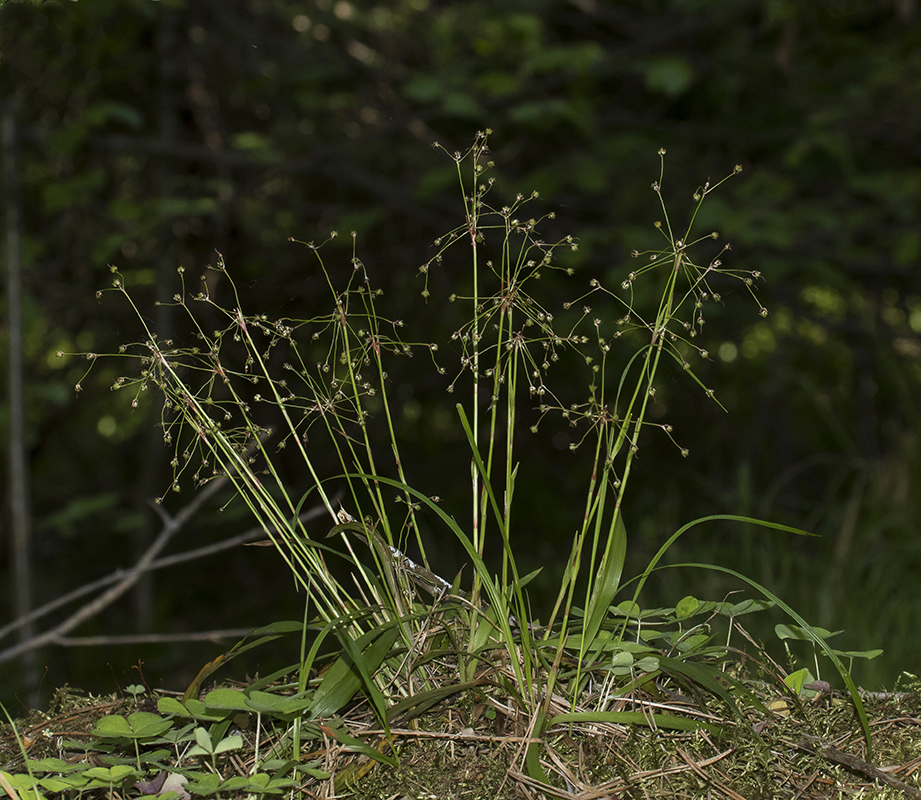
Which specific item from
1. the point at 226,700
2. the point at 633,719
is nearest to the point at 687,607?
the point at 633,719

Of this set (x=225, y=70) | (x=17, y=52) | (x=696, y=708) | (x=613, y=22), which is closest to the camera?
(x=696, y=708)

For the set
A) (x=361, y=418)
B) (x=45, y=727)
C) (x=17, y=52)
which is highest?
(x=17, y=52)

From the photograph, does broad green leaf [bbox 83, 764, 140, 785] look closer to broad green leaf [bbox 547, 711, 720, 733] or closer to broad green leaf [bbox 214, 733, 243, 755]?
broad green leaf [bbox 214, 733, 243, 755]

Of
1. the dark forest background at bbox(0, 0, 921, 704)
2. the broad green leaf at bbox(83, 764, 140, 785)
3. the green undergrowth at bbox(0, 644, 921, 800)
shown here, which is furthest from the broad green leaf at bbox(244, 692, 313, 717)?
the dark forest background at bbox(0, 0, 921, 704)

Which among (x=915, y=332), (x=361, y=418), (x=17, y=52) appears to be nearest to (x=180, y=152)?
(x=17, y=52)

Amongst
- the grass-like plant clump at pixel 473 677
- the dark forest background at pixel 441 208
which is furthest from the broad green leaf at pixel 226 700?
the dark forest background at pixel 441 208

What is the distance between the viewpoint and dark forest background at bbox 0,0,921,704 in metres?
2.35

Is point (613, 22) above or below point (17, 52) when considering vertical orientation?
above

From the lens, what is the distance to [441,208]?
9.27 ft

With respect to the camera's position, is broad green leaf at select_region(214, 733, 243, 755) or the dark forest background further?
the dark forest background

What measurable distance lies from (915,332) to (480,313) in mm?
2610

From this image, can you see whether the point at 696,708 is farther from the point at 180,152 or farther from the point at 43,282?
the point at 43,282

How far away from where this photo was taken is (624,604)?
86 centimetres

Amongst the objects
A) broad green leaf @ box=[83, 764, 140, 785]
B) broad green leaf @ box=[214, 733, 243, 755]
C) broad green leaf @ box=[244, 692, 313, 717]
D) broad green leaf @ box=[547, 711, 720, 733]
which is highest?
broad green leaf @ box=[547, 711, 720, 733]
